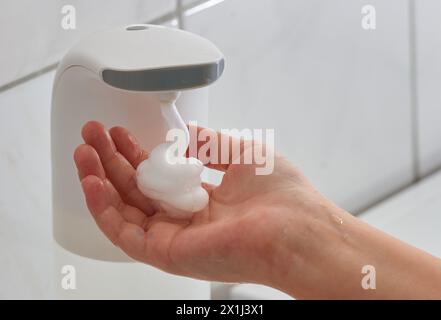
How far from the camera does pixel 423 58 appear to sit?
953mm

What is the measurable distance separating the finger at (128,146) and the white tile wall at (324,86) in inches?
6.4

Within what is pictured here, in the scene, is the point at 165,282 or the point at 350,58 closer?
the point at 165,282

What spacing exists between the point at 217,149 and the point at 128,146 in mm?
62

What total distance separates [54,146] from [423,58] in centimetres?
52

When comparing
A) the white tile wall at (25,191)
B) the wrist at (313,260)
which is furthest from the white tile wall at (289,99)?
the wrist at (313,260)

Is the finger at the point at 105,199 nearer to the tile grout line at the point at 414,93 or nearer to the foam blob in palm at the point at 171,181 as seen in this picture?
the foam blob in palm at the point at 171,181

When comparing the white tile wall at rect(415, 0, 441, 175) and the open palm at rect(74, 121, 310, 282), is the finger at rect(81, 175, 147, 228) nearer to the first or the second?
the open palm at rect(74, 121, 310, 282)

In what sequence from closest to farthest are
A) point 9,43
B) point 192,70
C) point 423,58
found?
point 192,70 → point 9,43 → point 423,58

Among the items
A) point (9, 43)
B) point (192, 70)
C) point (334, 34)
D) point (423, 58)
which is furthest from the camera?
point (423, 58)

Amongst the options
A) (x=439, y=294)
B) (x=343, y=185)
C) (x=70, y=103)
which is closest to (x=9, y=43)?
(x=70, y=103)

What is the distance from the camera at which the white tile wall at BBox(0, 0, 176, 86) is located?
56 centimetres

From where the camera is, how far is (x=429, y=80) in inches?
38.3

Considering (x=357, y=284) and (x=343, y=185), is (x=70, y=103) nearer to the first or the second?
(x=357, y=284)

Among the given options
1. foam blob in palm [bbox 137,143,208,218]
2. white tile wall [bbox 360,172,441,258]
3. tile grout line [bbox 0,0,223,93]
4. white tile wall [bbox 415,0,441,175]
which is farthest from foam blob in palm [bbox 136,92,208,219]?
white tile wall [bbox 415,0,441,175]
